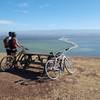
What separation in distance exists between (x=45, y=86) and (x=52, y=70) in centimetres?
190

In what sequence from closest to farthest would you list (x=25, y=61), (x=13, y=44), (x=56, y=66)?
(x=56, y=66)
(x=25, y=61)
(x=13, y=44)

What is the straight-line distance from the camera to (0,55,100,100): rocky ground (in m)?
12.2

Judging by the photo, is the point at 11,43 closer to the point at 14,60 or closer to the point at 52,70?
the point at 14,60

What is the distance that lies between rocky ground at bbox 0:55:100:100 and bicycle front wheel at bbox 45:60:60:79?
1.00 feet

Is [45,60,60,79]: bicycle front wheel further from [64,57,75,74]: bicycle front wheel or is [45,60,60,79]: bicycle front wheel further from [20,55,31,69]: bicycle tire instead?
[20,55,31,69]: bicycle tire

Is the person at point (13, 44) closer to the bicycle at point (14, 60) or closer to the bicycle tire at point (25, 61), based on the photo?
the bicycle at point (14, 60)

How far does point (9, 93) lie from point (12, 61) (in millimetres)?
4778

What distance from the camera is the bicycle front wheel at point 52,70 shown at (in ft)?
49.8

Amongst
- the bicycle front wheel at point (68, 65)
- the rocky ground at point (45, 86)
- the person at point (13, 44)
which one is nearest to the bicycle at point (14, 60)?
the person at point (13, 44)

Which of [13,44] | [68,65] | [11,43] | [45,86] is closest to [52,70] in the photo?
[68,65]

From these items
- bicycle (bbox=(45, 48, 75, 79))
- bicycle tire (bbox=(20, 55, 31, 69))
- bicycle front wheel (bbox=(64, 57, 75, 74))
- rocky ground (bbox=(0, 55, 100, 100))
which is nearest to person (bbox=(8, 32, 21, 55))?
bicycle tire (bbox=(20, 55, 31, 69))

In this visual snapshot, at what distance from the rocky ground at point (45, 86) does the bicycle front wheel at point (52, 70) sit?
0.31 m

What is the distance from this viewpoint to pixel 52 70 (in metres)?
15.4

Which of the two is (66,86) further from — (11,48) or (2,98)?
(11,48)
